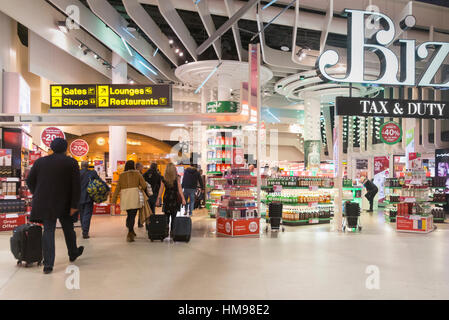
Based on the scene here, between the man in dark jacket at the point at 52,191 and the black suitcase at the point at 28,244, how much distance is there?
0.35 meters

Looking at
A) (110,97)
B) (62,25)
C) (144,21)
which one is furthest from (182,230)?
(62,25)

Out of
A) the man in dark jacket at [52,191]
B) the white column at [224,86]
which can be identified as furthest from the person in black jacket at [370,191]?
the man in dark jacket at [52,191]

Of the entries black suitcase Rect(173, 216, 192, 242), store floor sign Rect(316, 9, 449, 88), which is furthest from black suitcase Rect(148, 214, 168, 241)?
store floor sign Rect(316, 9, 449, 88)

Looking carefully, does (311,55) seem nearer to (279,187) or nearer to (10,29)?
(279,187)

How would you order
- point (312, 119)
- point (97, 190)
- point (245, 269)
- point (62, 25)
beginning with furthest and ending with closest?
point (312, 119)
point (62, 25)
point (97, 190)
point (245, 269)

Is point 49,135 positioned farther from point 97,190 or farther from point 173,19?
point 173,19

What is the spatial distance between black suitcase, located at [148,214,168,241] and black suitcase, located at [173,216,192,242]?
0.67ft

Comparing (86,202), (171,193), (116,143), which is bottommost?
(86,202)

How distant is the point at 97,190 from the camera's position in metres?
6.60

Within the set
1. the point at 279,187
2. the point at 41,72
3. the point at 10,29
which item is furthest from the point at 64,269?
the point at 41,72

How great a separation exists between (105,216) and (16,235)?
5999 mm

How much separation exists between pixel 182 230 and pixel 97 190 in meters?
1.73

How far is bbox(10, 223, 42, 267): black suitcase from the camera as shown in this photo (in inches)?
176
